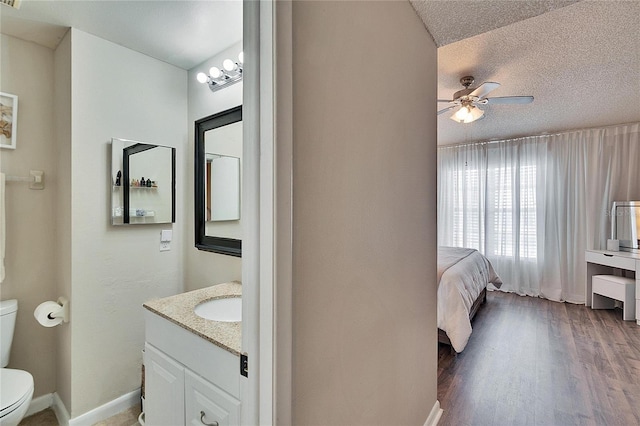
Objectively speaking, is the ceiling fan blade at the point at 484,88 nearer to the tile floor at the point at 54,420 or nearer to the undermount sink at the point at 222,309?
the undermount sink at the point at 222,309

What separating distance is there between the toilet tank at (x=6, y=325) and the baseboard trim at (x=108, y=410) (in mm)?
507

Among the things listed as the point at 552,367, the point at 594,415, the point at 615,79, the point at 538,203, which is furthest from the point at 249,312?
the point at 538,203

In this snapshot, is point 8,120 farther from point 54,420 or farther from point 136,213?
point 54,420

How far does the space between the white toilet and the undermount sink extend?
0.86 m

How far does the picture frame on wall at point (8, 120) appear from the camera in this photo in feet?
5.39

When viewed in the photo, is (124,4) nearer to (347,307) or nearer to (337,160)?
Result: (337,160)

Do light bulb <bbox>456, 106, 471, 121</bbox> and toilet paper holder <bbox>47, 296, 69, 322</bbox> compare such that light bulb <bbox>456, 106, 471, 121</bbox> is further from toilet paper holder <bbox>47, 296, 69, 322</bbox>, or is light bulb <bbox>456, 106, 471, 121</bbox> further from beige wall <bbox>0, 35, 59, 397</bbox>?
toilet paper holder <bbox>47, 296, 69, 322</bbox>

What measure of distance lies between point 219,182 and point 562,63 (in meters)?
2.66

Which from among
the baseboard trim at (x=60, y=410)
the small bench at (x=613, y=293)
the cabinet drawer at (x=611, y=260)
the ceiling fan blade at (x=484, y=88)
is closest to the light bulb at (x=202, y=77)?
the ceiling fan blade at (x=484, y=88)

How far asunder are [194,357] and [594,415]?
2339 millimetres

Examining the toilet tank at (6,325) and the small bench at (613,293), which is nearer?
the toilet tank at (6,325)

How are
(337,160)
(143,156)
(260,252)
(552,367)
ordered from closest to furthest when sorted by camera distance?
1. (260,252)
2. (337,160)
3. (143,156)
4. (552,367)

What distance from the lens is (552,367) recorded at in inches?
94.3

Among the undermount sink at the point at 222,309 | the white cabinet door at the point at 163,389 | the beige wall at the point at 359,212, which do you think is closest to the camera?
the beige wall at the point at 359,212
